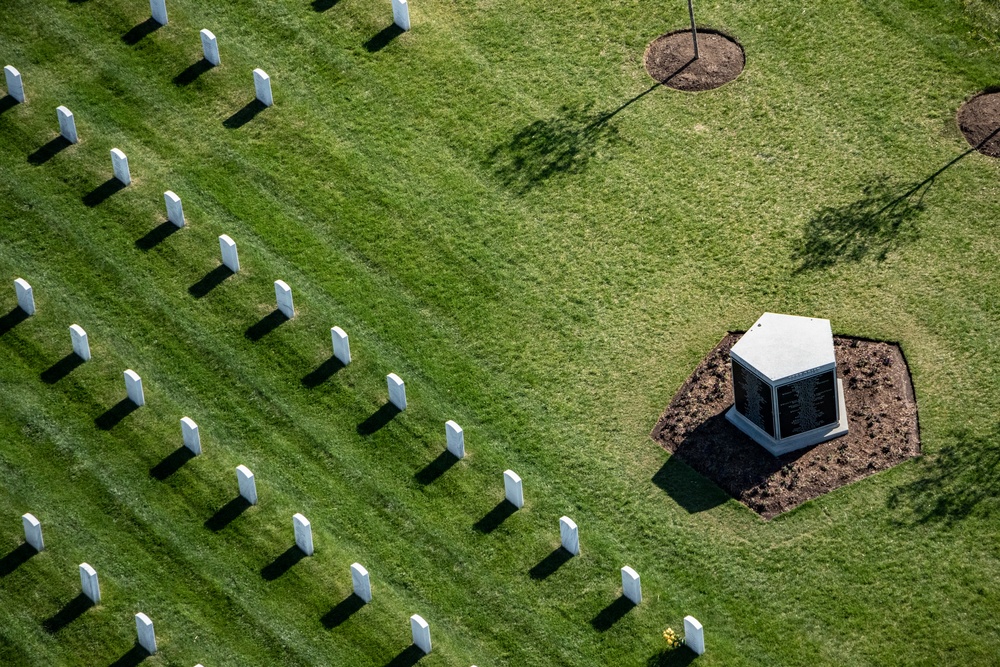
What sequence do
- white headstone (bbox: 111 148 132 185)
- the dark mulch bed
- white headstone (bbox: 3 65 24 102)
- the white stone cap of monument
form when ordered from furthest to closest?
white headstone (bbox: 3 65 24 102), white headstone (bbox: 111 148 132 185), the dark mulch bed, the white stone cap of monument

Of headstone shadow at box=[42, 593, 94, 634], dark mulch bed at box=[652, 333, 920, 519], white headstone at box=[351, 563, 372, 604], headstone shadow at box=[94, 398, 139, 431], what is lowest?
dark mulch bed at box=[652, 333, 920, 519]

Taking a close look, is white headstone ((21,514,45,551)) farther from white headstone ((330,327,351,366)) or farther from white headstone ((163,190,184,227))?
white headstone ((163,190,184,227))

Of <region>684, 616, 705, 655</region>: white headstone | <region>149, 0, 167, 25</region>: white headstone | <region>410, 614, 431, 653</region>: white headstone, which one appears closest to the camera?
<region>684, 616, 705, 655</region>: white headstone

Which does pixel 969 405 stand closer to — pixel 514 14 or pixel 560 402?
pixel 560 402

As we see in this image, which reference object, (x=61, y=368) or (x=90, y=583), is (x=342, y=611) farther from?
(x=61, y=368)

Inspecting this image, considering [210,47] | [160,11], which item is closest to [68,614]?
[210,47]

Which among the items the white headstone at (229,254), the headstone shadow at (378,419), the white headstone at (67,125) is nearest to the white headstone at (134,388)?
the white headstone at (229,254)

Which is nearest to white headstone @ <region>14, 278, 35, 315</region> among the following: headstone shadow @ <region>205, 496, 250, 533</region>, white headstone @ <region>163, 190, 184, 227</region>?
white headstone @ <region>163, 190, 184, 227</region>

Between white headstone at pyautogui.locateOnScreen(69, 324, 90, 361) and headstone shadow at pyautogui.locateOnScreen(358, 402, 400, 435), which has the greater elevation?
white headstone at pyautogui.locateOnScreen(69, 324, 90, 361)
